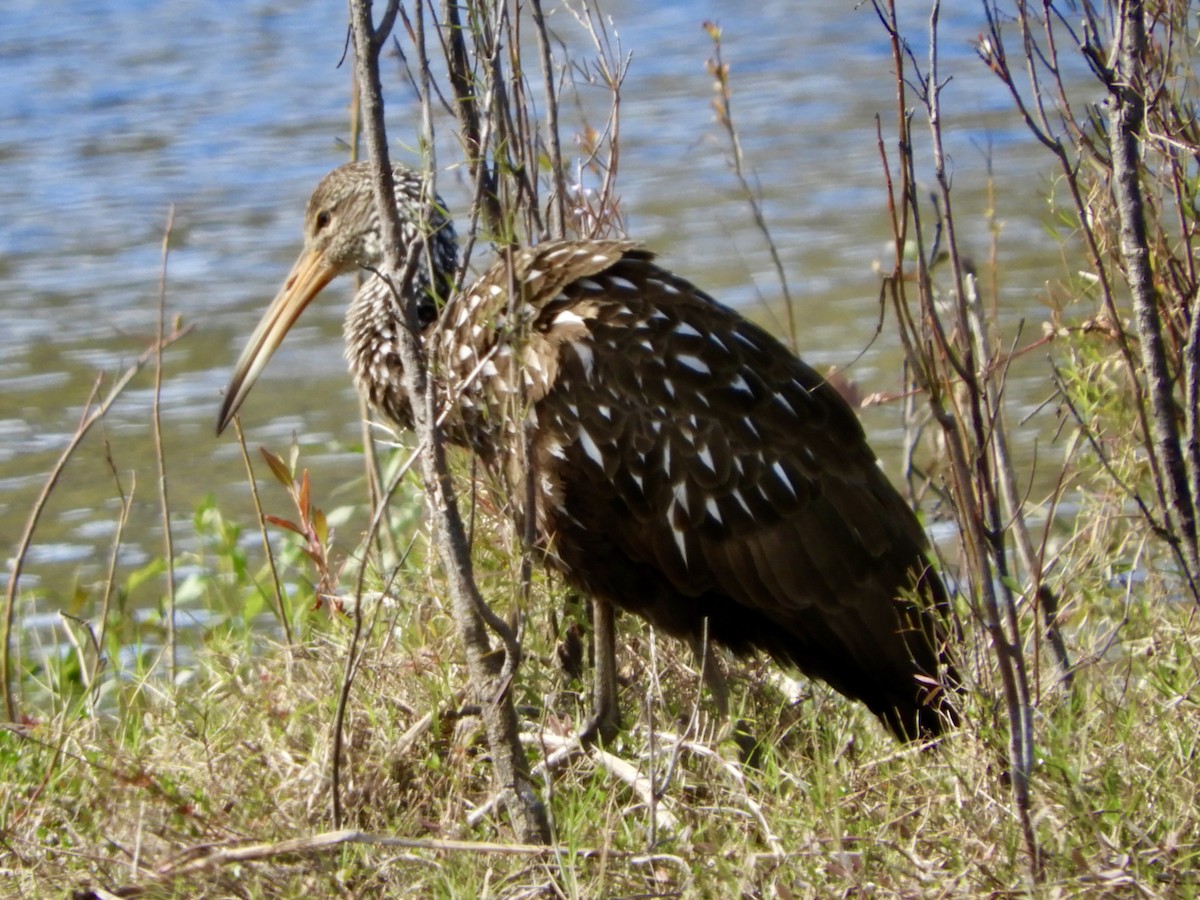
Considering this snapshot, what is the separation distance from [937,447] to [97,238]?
520cm

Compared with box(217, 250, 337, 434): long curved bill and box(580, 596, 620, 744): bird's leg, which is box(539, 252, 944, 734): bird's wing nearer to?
box(580, 596, 620, 744): bird's leg

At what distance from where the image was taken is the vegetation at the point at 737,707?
8.86 ft

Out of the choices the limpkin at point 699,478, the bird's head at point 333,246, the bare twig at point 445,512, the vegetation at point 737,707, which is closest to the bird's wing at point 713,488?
the limpkin at point 699,478

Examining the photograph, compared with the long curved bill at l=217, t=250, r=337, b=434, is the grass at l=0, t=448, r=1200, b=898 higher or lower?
lower

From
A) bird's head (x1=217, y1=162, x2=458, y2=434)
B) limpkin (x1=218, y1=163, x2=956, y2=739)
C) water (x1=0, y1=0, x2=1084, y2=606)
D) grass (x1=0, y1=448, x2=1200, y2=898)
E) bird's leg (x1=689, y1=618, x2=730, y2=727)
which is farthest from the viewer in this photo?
water (x1=0, y1=0, x2=1084, y2=606)

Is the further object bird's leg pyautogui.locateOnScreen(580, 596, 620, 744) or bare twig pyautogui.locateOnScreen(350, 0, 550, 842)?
bird's leg pyautogui.locateOnScreen(580, 596, 620, 744)

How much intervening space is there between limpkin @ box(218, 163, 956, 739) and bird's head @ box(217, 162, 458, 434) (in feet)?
2.18

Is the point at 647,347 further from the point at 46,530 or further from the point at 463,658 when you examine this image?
the point at 46,530

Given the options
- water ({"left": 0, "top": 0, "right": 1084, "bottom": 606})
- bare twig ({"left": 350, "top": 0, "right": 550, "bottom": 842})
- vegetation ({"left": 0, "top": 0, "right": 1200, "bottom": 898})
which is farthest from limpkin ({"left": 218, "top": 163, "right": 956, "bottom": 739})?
water ({"left": 0, "top": 0, "right": 1084, "bottom": 606})

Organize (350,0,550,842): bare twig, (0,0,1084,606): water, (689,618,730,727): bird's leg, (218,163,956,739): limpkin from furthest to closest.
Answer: (0,0,1084,606): water → (689,618,730,727): bird's leg → (218,163,956,739): limpkin → (350,0,550,842): bare twig

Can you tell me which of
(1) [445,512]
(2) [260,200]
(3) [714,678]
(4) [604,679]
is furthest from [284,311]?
(2) [260,200]

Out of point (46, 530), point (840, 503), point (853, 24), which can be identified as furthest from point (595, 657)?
point (853, 24)

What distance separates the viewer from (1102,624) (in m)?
4.26

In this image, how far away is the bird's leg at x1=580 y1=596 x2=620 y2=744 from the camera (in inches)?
144
